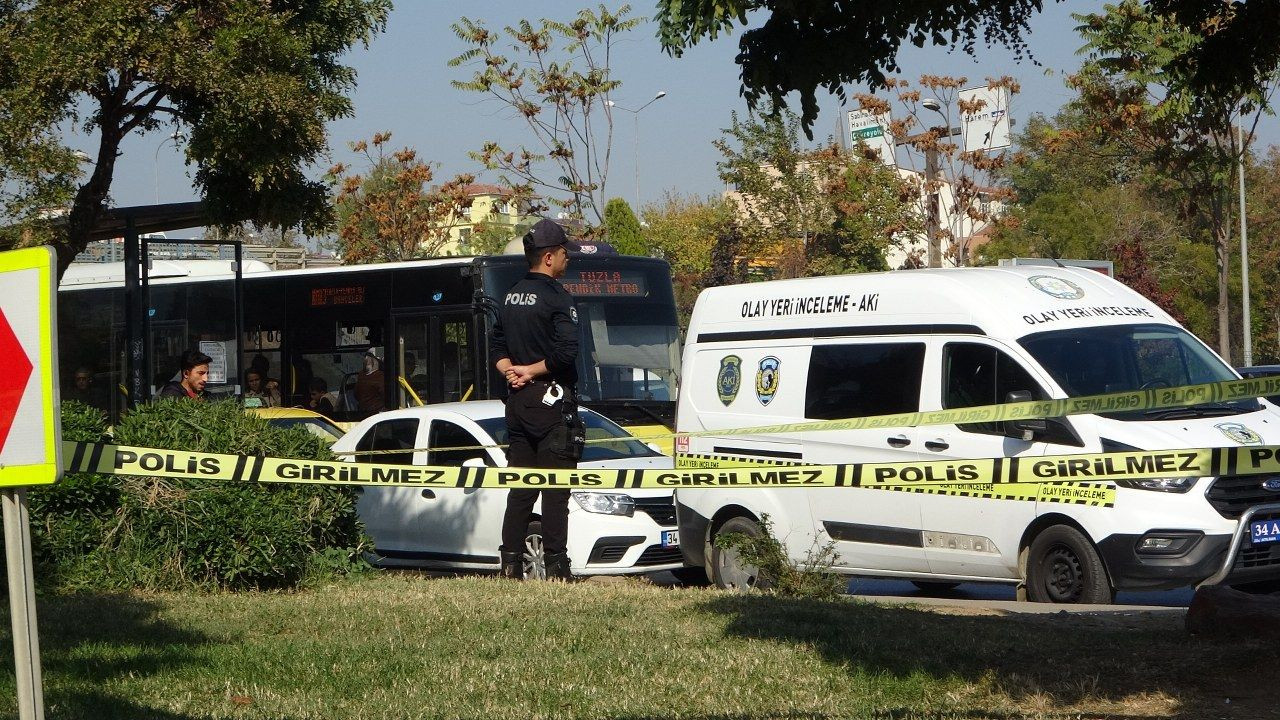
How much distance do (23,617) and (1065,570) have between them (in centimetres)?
709

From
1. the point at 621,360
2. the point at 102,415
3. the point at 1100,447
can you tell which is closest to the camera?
the point at 1100,447

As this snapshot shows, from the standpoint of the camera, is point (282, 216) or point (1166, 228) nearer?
point (282, 216)

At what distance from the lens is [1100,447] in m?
8.96

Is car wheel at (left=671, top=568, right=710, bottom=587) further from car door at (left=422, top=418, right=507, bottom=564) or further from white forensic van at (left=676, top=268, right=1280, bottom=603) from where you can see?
car door at (left=422, top=418, right=507, bottom=564)

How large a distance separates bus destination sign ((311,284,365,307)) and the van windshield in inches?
507

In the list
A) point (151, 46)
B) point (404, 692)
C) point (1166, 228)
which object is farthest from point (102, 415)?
point (1166, 228)

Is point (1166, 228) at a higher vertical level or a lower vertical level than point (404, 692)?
higher

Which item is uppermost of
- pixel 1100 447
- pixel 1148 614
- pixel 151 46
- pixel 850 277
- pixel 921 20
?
pixel 151 46

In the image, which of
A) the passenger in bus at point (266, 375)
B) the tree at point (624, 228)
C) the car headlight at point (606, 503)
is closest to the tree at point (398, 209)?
the tree at point (624, 228)

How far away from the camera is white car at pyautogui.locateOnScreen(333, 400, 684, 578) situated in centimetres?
1143

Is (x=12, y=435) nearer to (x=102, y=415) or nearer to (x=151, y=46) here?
(x=102, y=415)

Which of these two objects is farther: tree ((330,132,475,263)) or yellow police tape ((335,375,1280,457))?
tree ((330,132,475,263))

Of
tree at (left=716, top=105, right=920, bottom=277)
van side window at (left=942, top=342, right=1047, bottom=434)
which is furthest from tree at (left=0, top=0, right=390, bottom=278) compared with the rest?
tree at (left=716, top=105, right=920, bottom=277)

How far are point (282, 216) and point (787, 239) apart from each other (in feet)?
96.2
